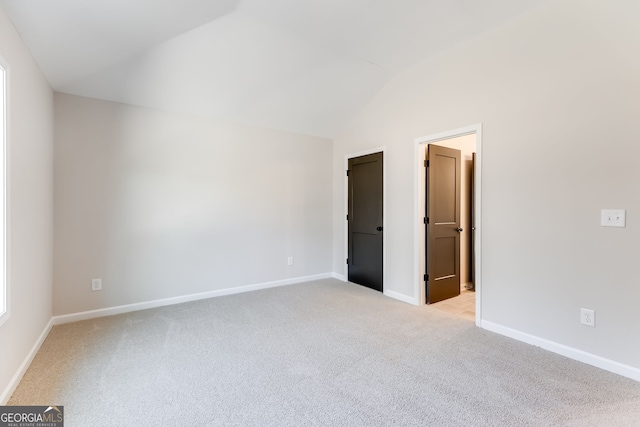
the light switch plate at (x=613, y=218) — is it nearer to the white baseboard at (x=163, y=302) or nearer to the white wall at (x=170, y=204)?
the white wall at (x=170, y=204)

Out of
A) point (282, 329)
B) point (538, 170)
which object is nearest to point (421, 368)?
point (282, 329)

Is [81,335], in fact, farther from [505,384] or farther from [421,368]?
[505,384]

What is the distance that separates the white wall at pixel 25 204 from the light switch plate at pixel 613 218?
13.6 ft

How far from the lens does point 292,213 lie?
454 cm

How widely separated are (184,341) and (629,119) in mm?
3954

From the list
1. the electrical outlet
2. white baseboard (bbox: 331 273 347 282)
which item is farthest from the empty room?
white baseboard (bbox: 331 273 347 282)

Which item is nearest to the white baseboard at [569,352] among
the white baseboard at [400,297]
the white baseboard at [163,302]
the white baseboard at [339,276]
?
the white baseboard at [400,297]

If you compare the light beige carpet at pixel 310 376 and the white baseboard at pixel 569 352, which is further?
the white baseboard at pixel 569 352

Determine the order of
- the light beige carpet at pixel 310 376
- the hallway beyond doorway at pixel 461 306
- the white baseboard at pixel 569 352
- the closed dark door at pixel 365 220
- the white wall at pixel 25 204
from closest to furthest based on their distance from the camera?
the light beige carpet at pixel 310 376, the white wall at pixel 25 204, the white baseboard at pixel 569 352, the hallway beyond doorway at pixel 461 306, the closed dark door at pixel 365 220

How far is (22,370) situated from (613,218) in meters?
4.46

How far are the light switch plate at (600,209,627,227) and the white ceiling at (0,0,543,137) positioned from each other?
1.86 m

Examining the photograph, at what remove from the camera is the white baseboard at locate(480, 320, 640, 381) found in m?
2.07


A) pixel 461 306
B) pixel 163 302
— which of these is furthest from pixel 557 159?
pixel 163 302

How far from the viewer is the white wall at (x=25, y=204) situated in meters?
1.86
